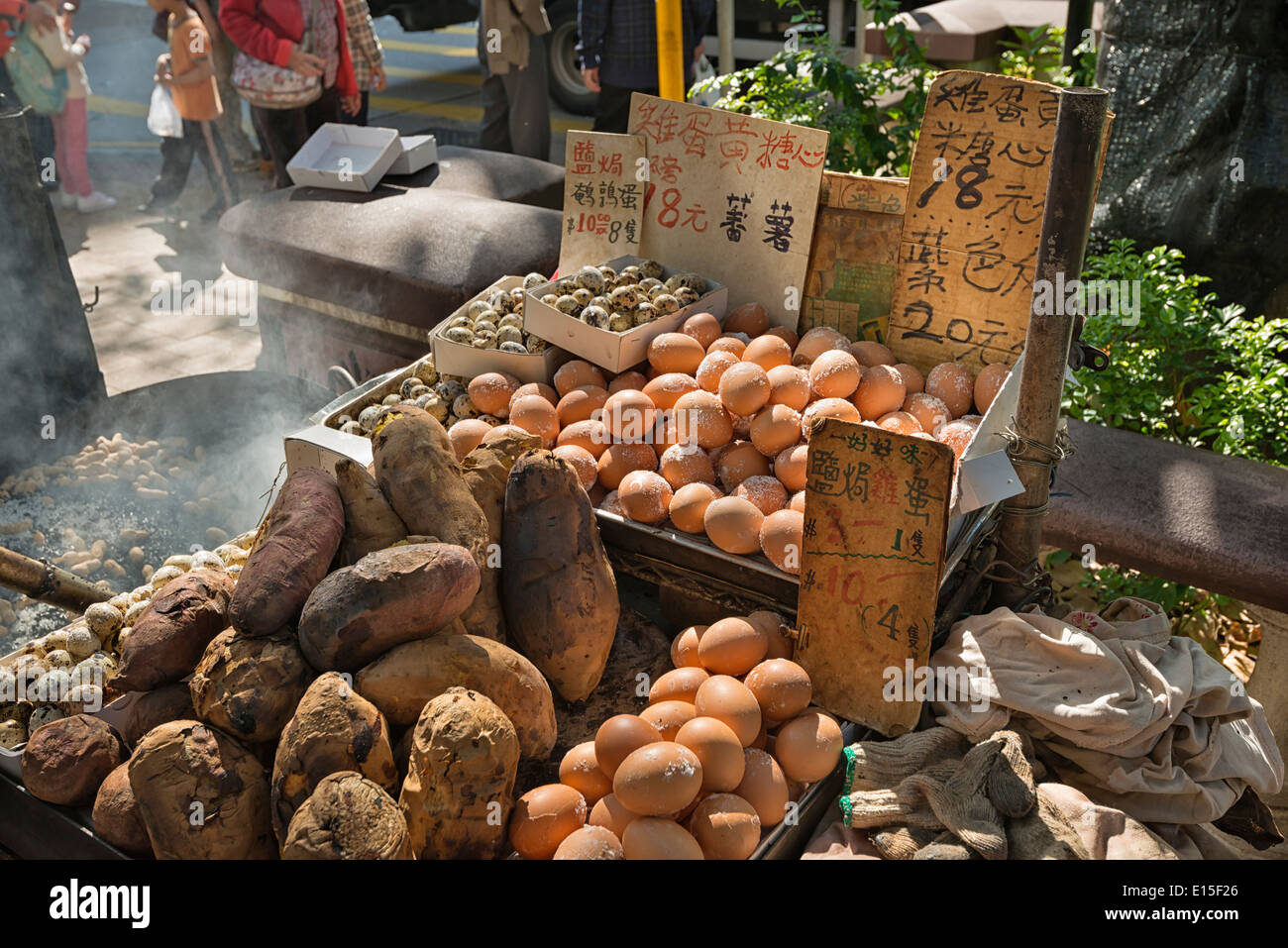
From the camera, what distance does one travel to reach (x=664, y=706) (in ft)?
7.53

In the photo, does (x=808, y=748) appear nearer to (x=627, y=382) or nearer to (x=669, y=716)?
(x=669, y=716)

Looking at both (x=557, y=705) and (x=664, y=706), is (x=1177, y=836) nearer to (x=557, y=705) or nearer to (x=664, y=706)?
(x=664, y=706)

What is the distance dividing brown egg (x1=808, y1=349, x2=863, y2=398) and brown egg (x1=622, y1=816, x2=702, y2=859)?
1439mm

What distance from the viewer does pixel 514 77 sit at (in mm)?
7781

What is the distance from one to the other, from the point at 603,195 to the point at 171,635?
2.31 metres

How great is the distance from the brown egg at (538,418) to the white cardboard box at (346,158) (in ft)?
9.21

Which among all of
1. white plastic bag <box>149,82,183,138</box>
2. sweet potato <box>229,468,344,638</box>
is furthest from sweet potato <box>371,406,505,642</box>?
white plastic bag <box>149,82,183,138</box>

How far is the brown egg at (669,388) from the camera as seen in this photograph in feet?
10.2

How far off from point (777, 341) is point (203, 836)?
208 cm

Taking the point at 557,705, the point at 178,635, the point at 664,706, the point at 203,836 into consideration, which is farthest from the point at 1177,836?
the point at 178,635

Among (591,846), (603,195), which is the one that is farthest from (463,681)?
(603,195)

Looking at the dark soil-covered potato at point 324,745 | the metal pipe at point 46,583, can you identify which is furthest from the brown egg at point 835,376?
the metal pipe at point 46,583

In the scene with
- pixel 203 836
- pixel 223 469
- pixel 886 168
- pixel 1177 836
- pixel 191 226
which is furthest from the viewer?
pixel 191 226

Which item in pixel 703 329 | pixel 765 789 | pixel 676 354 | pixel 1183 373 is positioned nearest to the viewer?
pixel 765 789
